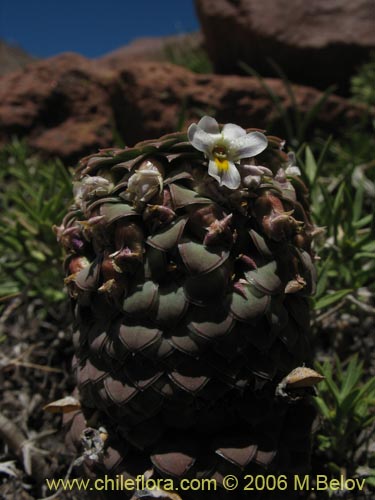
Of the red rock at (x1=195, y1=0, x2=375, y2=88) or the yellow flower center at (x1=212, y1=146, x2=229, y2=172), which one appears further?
the red rock at (x1=195, y1=0, x2=375, y2=88)

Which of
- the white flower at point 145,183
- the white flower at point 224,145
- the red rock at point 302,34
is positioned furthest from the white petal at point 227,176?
the red rock at point 302,34

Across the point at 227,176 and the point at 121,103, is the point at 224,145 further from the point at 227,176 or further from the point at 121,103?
the point at 121,103

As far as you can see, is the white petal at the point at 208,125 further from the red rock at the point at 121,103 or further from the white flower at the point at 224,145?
the red rock at the point at 121,103

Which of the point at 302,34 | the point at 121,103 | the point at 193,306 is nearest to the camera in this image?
the point at 193,306

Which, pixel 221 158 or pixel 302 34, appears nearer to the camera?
pixel 221 158

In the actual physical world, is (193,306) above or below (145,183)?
below

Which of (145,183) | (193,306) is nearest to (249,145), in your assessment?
(145,183)

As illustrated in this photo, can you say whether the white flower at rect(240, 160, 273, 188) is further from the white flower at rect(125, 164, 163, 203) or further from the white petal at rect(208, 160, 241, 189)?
the white flower at rect(125, 164, 163, 203)

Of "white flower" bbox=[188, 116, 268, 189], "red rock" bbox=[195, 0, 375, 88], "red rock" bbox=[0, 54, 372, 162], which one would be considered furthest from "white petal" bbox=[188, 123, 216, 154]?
"red rock" bbox=[195, 0, 375, 88]
